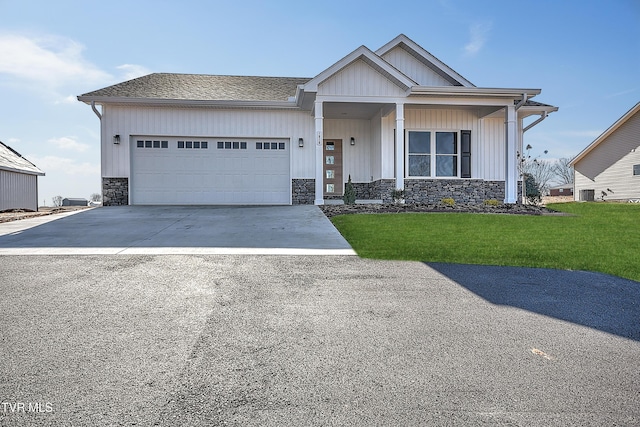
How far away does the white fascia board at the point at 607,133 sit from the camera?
898 inches

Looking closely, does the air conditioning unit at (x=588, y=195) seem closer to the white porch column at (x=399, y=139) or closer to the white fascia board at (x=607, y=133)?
the white fascia board at (x=607, y=133)

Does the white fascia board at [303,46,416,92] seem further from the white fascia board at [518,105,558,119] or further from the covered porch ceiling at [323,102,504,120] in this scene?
the white fascia board at [518,105,558,119]

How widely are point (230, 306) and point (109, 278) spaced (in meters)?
1.89

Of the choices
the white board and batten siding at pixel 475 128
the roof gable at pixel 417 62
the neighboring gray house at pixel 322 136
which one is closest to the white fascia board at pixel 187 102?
the neighboring gray house at pixel 322 136

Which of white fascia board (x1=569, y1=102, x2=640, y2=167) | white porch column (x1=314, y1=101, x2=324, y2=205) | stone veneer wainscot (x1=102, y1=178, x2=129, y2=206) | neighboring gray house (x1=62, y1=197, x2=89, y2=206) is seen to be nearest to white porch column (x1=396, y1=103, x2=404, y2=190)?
white porch column (x1=314, y1=101, x2=324, y2=205)

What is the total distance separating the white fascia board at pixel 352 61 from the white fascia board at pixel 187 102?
163 centimetres

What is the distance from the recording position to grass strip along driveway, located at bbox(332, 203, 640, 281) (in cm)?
634

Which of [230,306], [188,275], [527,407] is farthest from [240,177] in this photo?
[527,407]

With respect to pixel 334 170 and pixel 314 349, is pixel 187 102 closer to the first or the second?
pixel 334 170

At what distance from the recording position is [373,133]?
52.6 ft

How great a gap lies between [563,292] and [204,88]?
1442 cm

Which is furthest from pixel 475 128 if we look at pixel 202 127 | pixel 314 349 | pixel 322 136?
pixel 314 349

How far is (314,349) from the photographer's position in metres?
3.01

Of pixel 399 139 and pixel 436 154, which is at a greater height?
pixel 399 139
